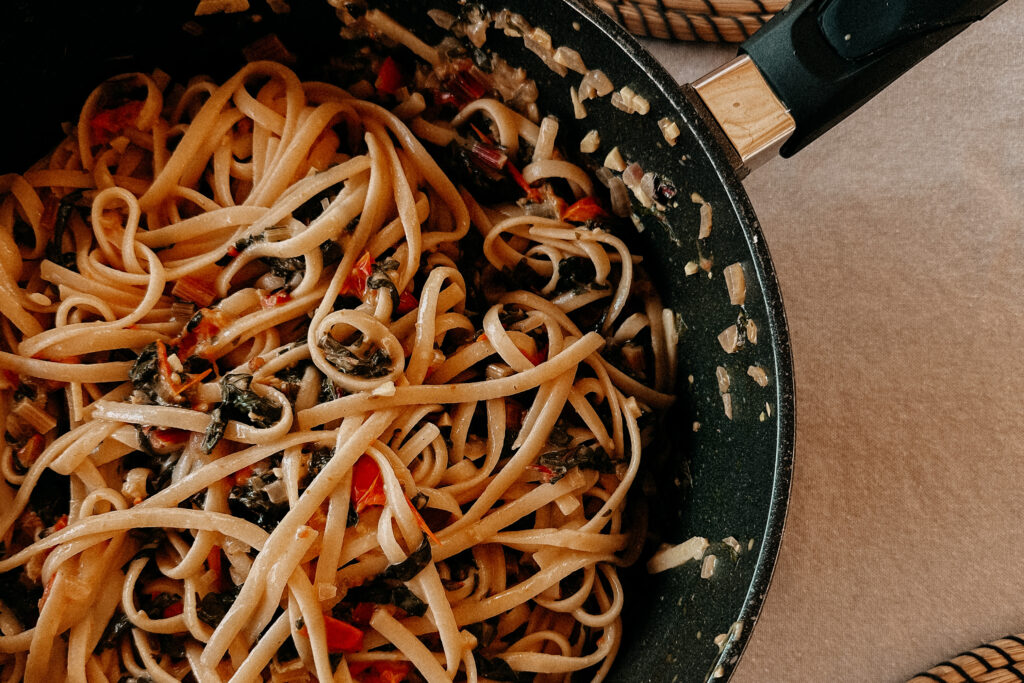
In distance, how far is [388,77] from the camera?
2416 mm

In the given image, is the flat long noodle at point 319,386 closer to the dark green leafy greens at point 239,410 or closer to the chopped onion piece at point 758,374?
the dark green leafy greens at point 239,410

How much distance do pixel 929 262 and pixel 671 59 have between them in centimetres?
116

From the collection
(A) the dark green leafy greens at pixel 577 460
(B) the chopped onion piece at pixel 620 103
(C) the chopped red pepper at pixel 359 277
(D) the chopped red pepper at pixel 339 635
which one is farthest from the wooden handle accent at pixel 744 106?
(D) the chopped red pepper at pixel 339 635

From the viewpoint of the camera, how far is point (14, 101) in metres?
2.22

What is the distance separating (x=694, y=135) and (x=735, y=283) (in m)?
0.38

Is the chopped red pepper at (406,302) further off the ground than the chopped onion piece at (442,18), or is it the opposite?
the chopped onion piece at (442,18)

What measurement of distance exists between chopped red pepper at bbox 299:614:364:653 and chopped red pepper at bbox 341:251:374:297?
0.87 meters

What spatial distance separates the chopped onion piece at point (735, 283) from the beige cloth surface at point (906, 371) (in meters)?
0.81

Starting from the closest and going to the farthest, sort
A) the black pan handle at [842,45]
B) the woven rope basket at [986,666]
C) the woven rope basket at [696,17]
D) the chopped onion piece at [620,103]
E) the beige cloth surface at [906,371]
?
the black pan handle at [842,45], the chopped onion piece at [620,103], the woven rope basket at [986,666], the beige cloth surface at [906,371], the woven rope basket at [696,17]

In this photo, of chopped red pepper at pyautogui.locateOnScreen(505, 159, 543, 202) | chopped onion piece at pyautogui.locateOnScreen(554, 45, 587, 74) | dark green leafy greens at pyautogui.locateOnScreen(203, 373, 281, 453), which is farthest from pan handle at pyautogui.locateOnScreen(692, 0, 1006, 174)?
dark green leafy greens at pyautogui.locateOnScreen(203, 373, 281, 453)

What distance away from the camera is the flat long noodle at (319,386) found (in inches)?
80.1

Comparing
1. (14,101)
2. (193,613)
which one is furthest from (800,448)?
(14,101)

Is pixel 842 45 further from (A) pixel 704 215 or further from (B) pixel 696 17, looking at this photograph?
(B) pixel 696 17

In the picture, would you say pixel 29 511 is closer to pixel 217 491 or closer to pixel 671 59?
pixel 217 491
